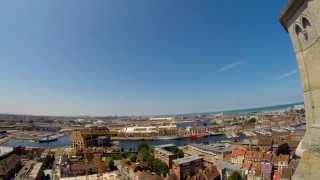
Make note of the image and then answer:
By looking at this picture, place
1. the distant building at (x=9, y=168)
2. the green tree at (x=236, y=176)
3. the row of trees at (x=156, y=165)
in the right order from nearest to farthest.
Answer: the green tree at (x=236, y=176) → the distant building at (x=9, y=168) → the row of trees at (x=156, y=165)

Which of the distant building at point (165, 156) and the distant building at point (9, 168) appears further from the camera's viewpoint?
the distant building at point (165, 156)

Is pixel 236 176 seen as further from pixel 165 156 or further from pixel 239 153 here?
pixel 165 156

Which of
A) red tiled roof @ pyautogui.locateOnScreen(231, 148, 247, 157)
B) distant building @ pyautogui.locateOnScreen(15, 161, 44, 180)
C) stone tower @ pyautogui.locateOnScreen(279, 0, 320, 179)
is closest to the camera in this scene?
stone tower @ pyautogui.locateOnScreen(279, 0, 320, 179)

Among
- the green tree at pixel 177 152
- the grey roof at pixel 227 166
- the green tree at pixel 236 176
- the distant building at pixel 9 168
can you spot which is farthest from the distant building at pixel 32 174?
the grey roof at pixel 227 166

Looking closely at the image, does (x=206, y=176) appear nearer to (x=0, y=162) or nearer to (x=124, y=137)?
(x=0, y=162)

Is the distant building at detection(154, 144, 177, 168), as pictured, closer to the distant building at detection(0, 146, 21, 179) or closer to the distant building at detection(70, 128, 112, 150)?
the distant building at detection(0, 146, 21, 179)

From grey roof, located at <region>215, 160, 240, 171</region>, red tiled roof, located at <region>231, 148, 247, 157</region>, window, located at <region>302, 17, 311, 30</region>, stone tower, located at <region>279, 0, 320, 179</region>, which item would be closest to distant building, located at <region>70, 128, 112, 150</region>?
red tiled roof, located at <region>231, 148, 247, 157</region>

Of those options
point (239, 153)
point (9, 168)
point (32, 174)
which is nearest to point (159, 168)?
point (239, 153)

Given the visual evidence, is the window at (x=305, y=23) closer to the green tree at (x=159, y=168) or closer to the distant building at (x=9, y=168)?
→ the green tree at (x=159, y=168)
